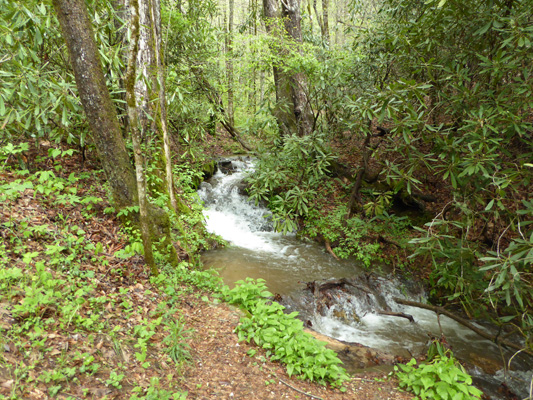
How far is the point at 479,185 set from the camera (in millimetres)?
4512

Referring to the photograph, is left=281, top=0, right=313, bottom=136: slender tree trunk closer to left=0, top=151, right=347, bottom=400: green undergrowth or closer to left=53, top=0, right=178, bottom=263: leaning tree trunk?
left=53, top=0, right=178, bottom=263: leaning tree trunk

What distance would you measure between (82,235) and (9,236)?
0.76 m

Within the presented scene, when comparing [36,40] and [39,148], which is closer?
[36,40]

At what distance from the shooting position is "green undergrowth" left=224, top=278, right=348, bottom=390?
3.20 meters

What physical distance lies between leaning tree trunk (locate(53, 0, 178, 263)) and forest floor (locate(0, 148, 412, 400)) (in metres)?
0.50

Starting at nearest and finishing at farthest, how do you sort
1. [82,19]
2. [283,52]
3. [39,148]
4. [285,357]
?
[285,357] < [82,19] < [39,148] < [283,52]

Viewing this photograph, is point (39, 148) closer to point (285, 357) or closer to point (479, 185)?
point (285, 357)

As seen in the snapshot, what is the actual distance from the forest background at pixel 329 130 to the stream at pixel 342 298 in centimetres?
48

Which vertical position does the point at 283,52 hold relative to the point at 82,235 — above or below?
above

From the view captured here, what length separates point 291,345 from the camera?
334 centimetres

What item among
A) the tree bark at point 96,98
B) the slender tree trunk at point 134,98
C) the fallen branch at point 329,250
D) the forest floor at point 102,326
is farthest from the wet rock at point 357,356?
the tree bark at point 96,98

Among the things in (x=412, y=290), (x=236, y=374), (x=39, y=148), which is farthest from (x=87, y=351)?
(x=412, y=290)

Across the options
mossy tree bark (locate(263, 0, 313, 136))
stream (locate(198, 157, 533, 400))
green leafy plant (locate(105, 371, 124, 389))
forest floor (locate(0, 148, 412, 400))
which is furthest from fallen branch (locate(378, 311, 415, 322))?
mossy tree bark (locate(263, 0, 313, 136))

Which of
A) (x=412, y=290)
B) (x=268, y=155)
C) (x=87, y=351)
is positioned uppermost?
(x=268, y=155)
